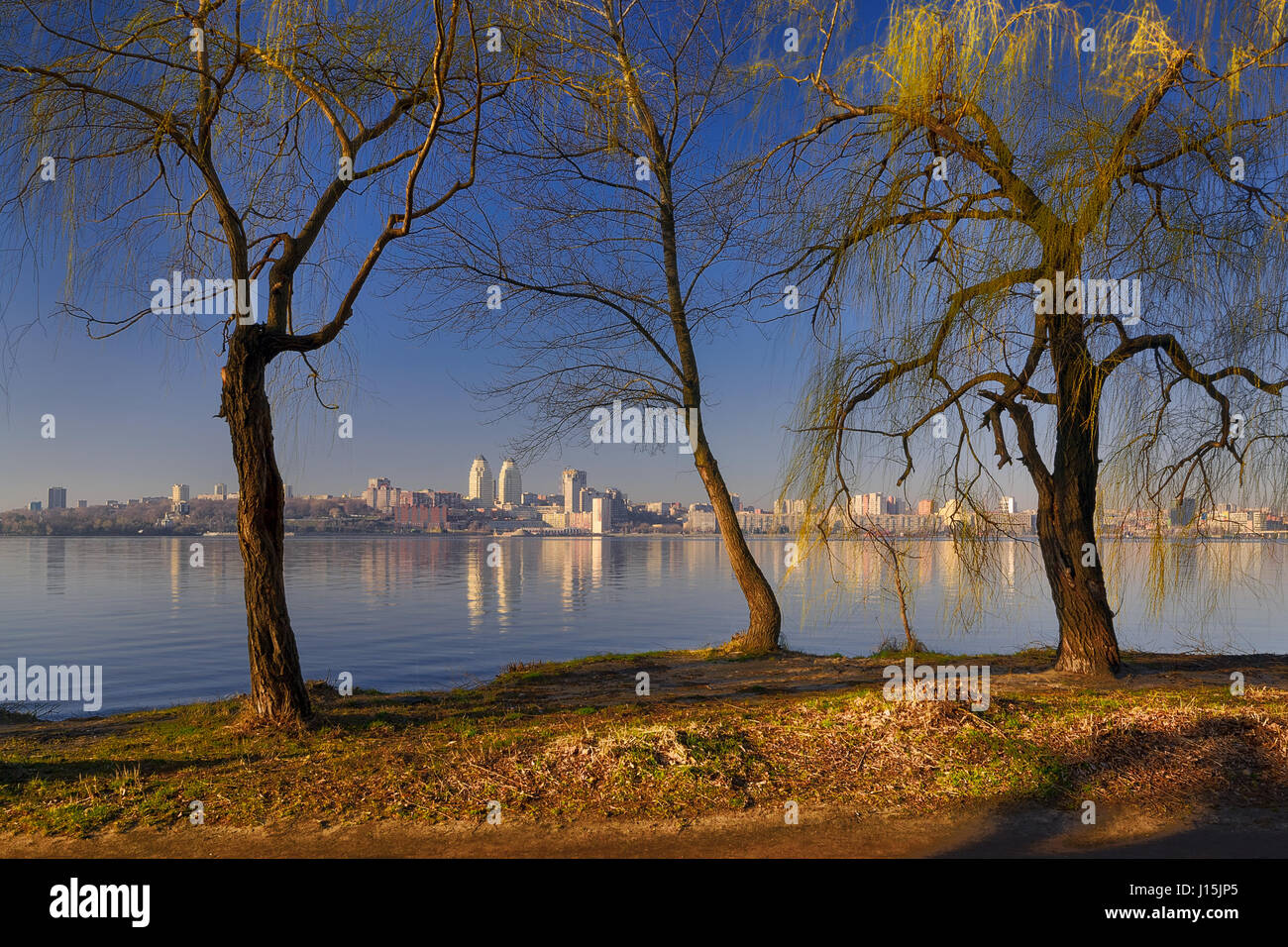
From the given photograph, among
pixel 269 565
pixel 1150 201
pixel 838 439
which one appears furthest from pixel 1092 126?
pixel 269 565

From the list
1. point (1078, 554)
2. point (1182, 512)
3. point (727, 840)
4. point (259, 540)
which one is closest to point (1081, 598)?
point (1078, 554)

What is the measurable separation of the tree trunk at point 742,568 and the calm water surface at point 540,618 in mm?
1182

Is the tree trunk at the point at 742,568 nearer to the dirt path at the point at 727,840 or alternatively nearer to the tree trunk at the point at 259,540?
the tree trunk at the point at 259,540

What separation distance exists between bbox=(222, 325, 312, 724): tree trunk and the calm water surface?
645cm

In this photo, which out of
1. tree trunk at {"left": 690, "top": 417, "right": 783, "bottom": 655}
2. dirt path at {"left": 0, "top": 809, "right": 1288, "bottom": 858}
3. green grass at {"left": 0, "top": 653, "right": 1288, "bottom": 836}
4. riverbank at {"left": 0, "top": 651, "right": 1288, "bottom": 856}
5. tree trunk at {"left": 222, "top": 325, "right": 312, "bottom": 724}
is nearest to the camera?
dirt path at {"left": 0, "top": 809, "right": 1288, "bottom": 858}

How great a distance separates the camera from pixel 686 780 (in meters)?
6.26

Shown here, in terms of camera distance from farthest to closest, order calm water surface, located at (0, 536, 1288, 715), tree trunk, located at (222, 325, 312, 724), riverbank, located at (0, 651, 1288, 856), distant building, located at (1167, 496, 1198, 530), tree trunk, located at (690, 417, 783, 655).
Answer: tree trunk, located at (690, 417, 783, 655)
calm water surface, located at (0, 536, 1288, 715)
distant building, located at (1167, 496, 1198, 530)
tree trunk, located at (222, 325, 312, 724)
riverbank, located at (0, 651, 1288, 856)

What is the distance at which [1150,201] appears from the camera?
912 cm

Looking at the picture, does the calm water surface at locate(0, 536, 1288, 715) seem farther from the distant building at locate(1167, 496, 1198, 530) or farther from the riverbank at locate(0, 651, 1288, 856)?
the riverbank at locate(0, 651, 1288, 856)

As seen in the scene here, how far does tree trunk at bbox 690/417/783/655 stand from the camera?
1473 centimetres

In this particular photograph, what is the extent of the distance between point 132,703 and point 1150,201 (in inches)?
694

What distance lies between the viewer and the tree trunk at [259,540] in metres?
8.47

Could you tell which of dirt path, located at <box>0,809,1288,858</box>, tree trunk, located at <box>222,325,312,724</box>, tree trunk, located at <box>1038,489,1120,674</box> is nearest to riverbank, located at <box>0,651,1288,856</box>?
dirt path, located at <box>0,809,1288,858</box>

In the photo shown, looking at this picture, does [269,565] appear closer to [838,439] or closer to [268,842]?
[268,842]
